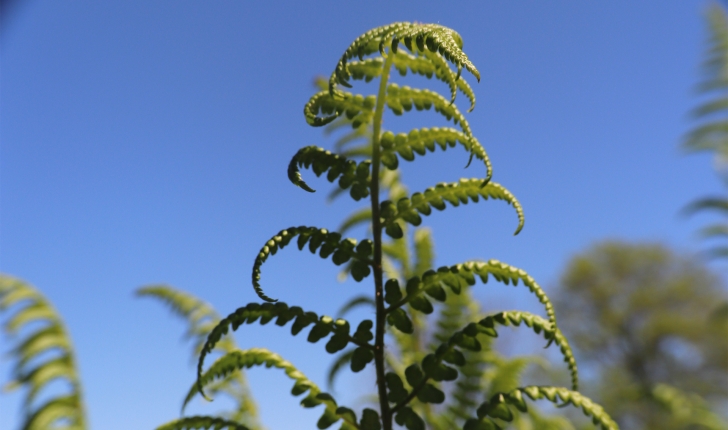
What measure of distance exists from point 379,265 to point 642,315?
18.1 m

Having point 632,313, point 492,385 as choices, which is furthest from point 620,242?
point 492,385

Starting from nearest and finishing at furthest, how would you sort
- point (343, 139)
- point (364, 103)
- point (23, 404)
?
point (364, 103), point (23, 404), point (343, 139)

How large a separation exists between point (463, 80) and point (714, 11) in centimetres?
352

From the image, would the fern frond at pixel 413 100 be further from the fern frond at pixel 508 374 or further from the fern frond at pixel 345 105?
the fern frond at pixel 508 374

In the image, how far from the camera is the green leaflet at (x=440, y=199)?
35.3 inches

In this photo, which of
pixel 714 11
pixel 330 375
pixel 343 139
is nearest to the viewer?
pixel 330 375

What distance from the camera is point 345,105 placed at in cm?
95

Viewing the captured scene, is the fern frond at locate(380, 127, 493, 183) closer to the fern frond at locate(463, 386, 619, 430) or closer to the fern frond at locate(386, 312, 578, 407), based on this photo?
the fern frond at locate(386, 312, 578, 407)

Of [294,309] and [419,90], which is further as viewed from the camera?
[419,90]

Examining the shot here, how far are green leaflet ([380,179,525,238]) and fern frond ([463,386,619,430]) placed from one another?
0.82ft

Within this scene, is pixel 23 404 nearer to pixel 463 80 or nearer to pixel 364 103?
pixel 364 103

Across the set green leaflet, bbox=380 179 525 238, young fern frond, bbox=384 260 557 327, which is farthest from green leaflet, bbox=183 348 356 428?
green leaflet, bbox=380 179 525 238

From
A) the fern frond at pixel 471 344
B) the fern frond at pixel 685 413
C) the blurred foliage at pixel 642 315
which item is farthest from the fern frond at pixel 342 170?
the blurred foliage at pixel 642 315

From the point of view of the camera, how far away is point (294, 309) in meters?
0.82
